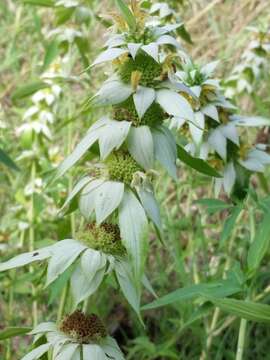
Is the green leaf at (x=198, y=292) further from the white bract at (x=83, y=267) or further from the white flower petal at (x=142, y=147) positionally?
the white flower petal at (x=142, y=147)

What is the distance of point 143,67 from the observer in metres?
1.29

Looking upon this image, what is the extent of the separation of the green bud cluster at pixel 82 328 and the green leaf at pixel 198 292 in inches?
3.5

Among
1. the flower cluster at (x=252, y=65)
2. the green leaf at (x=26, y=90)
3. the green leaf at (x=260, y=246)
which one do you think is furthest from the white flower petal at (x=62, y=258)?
the flower cluster at (x=252, y=65)

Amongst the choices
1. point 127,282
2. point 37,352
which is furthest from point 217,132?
point 37,352

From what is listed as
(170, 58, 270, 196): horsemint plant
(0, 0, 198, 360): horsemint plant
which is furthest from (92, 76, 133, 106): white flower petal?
(170, 58, 270, 196): horsemint plant

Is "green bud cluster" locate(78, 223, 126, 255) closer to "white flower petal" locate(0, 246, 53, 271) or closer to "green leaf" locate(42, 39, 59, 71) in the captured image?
"white flower petal" locate(0, 246, 53, 271)

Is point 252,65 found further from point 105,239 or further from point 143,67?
point 105,239

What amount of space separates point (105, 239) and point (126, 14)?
0.38m

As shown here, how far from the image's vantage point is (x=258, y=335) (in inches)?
101

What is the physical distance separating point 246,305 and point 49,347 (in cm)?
33

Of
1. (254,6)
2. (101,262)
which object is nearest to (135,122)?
(101,262)

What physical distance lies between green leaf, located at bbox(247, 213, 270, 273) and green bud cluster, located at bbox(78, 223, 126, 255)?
274mm

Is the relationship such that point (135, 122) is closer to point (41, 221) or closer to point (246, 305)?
point (246, 305)

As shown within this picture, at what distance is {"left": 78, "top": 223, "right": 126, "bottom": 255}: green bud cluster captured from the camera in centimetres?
125
